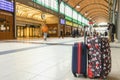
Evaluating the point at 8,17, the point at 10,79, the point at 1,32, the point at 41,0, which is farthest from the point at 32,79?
the point at 41,0

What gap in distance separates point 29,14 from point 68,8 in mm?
13467

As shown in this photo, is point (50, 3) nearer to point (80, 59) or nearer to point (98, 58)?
point (80, 59)

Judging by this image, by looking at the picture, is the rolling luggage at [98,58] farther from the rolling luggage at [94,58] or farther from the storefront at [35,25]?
the storefront at [35,25]

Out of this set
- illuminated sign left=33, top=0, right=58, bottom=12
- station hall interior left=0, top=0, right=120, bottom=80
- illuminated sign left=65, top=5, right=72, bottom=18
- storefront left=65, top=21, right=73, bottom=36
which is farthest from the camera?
storefront left=65, top=21, right=73, bottom=36

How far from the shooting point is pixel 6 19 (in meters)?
19.3

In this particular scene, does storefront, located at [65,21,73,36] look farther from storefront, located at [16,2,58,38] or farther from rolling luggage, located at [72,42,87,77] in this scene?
rolling luggage, located at [72,42,87,77]

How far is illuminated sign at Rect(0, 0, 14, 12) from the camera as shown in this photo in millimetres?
18327

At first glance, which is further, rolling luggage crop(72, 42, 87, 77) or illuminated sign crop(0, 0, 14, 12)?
illuminated sign crop(0, 0, 14, 12)

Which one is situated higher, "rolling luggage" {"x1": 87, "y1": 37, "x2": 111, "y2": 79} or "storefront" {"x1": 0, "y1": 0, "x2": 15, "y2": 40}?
"storefront" {"x1": 0, "y1": 0, "x2": 15, "y2": 40}

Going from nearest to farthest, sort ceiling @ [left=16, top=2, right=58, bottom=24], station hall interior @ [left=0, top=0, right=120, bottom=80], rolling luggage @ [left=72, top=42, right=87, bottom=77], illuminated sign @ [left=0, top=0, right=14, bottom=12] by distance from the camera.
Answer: rolling luggage @ [left=72, top=42, right=87, bottom=77] → station hall interior @ [left=0, top=0, right=120, bottom=80] → illuminated sign @ [left=0, top=0, right=14, bottom=12] → ceiling @ [left=16, top=2, right=58, bottom=24]

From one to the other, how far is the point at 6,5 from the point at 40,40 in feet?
17.0

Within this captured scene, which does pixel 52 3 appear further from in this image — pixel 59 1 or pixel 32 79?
pixel 32 79

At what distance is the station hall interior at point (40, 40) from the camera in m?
4.05

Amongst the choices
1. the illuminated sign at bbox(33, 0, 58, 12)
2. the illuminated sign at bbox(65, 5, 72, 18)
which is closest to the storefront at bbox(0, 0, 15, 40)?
the illuminated sign at bbox(33, 0, 58, 12)
